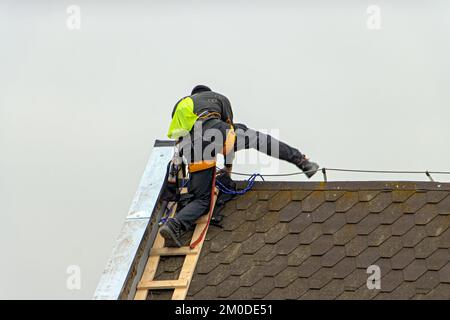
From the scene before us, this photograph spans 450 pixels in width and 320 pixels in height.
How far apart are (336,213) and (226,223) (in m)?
1.12

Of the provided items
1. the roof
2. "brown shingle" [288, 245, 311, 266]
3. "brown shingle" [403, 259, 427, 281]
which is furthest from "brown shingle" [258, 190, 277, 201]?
"brown shingle" [403, 259, 427, 281]

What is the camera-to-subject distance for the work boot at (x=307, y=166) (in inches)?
482

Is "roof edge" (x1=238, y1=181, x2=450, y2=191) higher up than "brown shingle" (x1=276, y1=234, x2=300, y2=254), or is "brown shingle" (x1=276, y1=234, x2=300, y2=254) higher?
"roof edge" (x1=238, y1=181, x2=450, y2=191)

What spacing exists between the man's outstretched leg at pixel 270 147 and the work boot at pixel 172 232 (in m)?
1.21

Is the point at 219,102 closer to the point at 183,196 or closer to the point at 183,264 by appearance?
the point at 183,196

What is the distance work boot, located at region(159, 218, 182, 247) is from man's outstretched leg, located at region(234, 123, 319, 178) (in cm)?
121

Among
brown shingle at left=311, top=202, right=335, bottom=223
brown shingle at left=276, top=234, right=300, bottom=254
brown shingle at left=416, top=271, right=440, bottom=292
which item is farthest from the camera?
brown shingle at left=311, top=202, right=335, bottom=223

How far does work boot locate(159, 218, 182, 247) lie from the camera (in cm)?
1137

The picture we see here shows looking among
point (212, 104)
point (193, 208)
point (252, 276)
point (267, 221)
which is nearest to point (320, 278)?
point (252, 276)

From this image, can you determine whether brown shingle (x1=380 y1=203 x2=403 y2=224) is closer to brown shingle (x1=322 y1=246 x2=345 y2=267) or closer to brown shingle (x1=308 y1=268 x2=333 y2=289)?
brown shingle (x1=322 y1=246 x2=345 y2=267)

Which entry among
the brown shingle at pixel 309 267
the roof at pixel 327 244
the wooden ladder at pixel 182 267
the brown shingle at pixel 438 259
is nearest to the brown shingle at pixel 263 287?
the roof at pixel 327 244

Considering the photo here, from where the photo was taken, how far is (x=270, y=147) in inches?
480

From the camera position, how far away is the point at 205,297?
35.5ft

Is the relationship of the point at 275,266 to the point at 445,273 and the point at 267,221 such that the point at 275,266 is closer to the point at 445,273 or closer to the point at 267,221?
the point at 267,221
